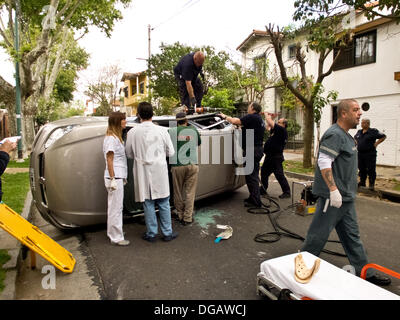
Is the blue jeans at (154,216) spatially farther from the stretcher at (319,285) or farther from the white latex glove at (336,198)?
the white latex glove at (336,198)

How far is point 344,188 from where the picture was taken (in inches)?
116

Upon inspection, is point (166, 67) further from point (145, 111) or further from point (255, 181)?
point (145, 111)

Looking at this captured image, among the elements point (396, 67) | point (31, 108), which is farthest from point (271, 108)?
point (31, 108)

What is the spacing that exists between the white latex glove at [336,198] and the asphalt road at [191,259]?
994 millimetres

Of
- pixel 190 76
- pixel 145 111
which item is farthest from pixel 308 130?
pixel 145 111

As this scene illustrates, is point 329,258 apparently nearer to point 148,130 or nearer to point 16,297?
point 148,130

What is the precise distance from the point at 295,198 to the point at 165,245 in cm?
369

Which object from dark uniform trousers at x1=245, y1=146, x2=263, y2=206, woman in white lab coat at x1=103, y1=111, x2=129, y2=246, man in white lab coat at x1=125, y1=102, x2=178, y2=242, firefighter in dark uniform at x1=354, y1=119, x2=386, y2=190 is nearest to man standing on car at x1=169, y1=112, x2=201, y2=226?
man in white lab coat at x1=125, y1=102, x2=178, y2=242

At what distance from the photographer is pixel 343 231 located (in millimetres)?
3027

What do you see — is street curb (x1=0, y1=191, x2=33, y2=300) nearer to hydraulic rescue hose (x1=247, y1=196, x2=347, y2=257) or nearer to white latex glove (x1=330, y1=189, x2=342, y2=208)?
hydraulic rescue hose (x1=247, y1=196, x2=347, y2=257)

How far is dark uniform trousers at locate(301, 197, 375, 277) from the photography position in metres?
2.94

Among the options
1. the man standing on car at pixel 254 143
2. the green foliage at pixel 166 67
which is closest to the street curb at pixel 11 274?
the man standing on car at pixel 254 143

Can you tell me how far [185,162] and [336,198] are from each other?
2356 millimetres

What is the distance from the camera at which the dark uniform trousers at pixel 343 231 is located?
294 cm
